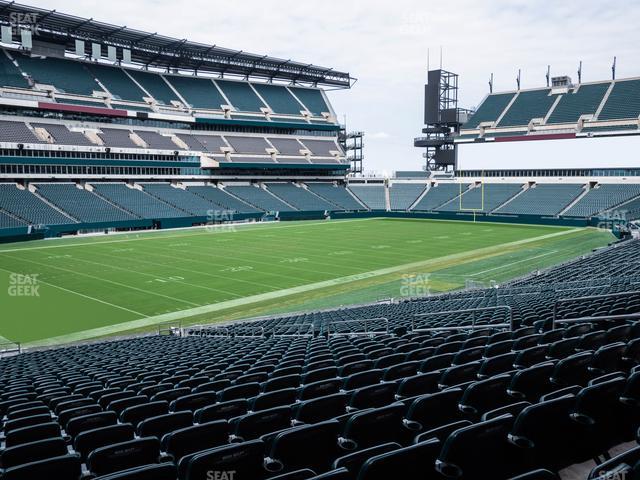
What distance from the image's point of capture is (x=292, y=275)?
3375 centimetres

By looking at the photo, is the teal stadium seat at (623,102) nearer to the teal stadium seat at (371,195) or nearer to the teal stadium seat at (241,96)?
the teal stadium seat at (371,195)

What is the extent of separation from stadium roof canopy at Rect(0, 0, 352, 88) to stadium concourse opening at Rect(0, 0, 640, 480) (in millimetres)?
419

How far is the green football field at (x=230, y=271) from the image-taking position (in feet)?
83.3

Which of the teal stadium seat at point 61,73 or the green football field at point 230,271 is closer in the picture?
the green football field at point 230,271

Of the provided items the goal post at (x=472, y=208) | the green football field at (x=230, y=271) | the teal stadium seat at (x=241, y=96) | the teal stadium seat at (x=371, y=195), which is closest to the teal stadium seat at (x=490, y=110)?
the goal post at (x=472, y=208)

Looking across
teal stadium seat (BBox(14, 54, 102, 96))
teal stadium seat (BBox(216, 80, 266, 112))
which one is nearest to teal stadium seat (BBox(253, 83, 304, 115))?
teal stadium seat (BBox(216, 80, 266, 112))

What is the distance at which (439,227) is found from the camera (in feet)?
204

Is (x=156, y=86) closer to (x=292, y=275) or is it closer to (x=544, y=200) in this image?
(x=292, y=275)

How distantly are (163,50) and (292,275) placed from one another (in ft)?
166

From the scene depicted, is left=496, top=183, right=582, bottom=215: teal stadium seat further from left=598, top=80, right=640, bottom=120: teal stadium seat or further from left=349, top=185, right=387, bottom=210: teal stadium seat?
left=349, top=185, right=387, bottom=210: teal stadium seat

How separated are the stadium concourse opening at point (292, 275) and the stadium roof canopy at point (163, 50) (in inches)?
16.5

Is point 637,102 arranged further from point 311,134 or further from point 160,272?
point 160,272

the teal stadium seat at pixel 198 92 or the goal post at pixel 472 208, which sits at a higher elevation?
the teal stadium seat at pixel 198 92

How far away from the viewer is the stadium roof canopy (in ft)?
190
